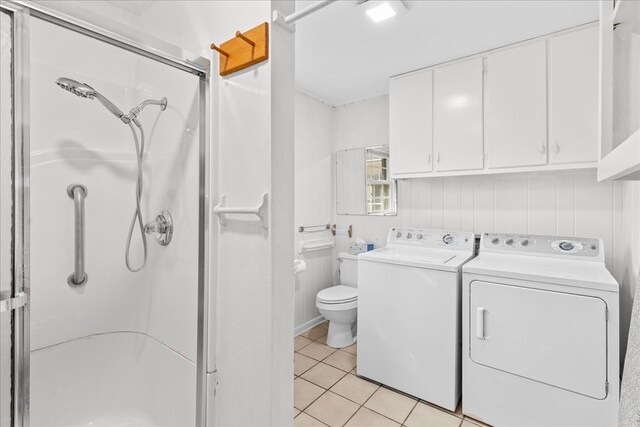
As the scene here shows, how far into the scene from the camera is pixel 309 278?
121 inches

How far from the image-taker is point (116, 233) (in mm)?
1732

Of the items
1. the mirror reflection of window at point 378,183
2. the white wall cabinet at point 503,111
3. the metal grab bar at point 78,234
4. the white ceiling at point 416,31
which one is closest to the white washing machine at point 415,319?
the white wall cabinet at point 503,111

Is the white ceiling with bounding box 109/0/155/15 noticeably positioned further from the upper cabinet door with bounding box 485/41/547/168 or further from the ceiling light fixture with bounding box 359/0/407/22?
the upper cabinet door with bounding box 485/41/547/168

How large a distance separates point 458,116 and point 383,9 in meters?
1.01

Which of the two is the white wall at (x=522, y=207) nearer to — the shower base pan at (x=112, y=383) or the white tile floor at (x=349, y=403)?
the white tile floor at (x=349, y=403)

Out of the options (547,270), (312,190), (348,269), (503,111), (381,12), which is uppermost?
(381,12)

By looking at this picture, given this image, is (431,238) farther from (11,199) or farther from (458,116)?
(11,199)

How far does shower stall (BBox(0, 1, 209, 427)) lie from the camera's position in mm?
1294

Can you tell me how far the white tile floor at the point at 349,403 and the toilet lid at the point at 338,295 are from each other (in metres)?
0.48

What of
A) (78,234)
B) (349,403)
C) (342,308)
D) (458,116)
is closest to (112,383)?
(78,234)

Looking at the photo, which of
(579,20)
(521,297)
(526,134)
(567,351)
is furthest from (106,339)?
(579,20)

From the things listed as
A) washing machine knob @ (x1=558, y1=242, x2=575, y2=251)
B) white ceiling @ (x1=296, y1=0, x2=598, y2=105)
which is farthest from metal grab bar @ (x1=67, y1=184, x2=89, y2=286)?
washing machine knob @ (x1=558, y1=242, x2=575, y2=251)

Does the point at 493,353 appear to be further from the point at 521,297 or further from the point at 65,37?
the point at 65,37

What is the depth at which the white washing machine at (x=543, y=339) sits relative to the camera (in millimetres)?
1491
